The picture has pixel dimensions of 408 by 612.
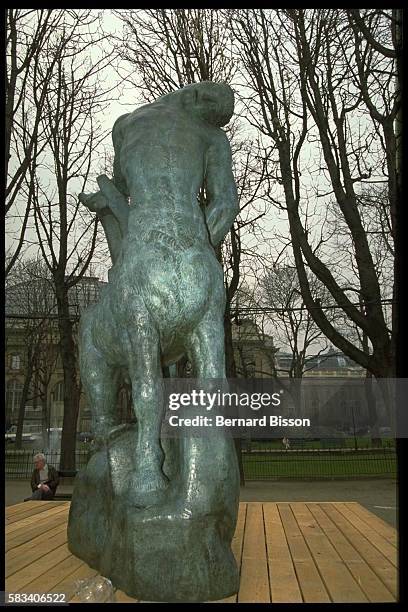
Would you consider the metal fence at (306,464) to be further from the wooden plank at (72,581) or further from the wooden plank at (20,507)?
the wooden plank at (72,581)

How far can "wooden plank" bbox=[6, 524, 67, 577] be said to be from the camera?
288 centimetres

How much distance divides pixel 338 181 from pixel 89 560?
5200 millimetres

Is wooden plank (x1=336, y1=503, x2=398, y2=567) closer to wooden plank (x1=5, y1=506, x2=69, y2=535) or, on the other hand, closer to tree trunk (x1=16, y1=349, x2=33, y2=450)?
wooden plank (x1=5, y1=506, x2=69, y2=535)

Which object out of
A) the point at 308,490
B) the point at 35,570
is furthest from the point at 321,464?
the point at 35,570

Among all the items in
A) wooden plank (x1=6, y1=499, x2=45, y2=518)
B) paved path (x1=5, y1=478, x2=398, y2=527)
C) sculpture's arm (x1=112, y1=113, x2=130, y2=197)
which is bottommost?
paved path (x1=5, y1=478, x2=398, y2=527)

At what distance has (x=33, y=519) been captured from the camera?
4.45 m

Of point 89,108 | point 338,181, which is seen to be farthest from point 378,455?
point 89,108

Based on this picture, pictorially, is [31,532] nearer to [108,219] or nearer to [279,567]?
[279,567]

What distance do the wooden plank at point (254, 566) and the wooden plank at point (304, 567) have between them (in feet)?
0.50

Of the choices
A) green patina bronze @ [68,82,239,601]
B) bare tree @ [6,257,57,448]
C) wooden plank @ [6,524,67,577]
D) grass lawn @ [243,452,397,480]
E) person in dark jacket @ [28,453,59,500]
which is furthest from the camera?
bare tree @ [6,257,57,448]

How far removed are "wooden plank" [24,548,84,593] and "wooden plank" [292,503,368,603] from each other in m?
1.18

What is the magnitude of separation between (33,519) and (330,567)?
2.53m

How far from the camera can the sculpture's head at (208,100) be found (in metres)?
3.04

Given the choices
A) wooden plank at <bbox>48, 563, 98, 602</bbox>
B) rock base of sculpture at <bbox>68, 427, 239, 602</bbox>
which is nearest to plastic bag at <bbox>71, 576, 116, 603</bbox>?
wooden plank at <bbox>48, 563, 98, 602</bbox>
